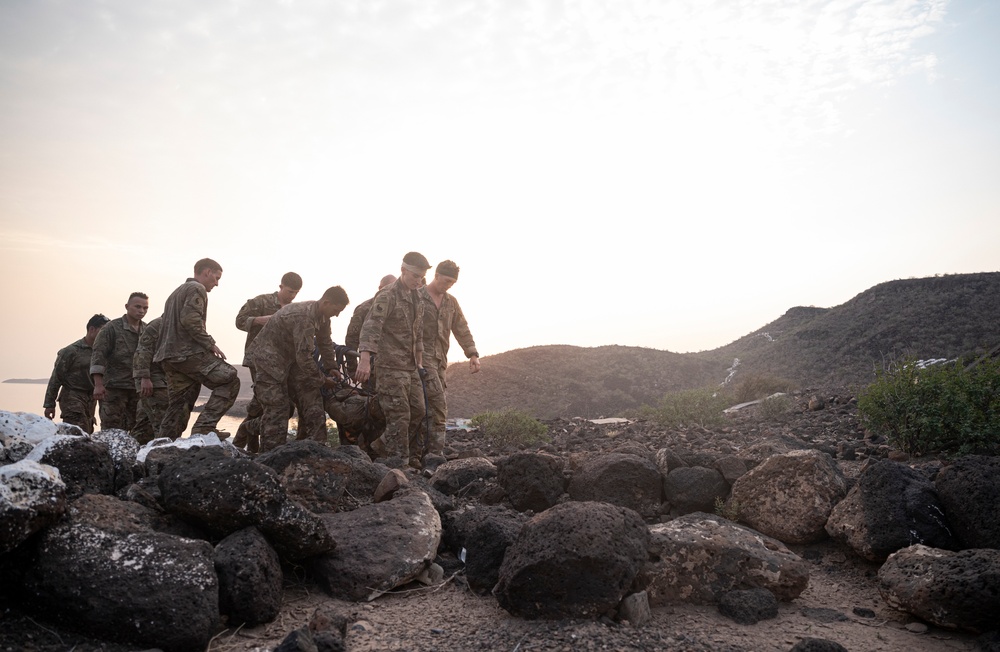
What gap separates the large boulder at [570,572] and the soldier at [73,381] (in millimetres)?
9154

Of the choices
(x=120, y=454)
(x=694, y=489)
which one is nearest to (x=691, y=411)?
(x=694, y=489)

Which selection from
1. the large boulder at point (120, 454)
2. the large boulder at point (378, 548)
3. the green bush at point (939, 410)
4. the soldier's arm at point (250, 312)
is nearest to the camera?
the large boulder at point (378, 548)

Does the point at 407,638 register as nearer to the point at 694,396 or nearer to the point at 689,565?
the point at 689,565

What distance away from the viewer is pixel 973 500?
13.5 ft

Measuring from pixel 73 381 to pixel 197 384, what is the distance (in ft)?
13.0

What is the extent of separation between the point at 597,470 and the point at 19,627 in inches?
149

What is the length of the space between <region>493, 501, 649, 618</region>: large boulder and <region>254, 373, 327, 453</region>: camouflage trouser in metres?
4.36

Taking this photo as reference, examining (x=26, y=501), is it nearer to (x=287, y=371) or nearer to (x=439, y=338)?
(x=287, y=371)

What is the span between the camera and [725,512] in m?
4.97

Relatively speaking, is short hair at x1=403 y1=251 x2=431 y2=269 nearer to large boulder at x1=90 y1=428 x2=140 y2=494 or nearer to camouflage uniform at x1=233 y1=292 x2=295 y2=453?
camouflage uniform at x1=233 y1=292 x2=295 y2=453

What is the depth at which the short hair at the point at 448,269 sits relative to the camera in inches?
320

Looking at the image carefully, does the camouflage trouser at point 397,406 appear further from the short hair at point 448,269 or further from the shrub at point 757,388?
the shrub at point 757,388

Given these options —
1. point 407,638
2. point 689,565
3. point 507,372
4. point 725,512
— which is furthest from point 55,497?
point 507,372

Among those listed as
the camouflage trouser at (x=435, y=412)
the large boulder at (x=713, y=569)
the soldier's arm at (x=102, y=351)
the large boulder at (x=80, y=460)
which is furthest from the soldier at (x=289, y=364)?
the large boulder at (x=713, y=569)
